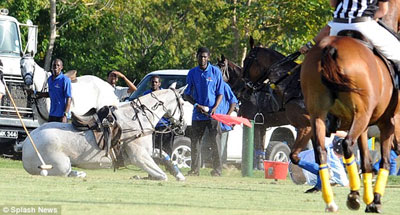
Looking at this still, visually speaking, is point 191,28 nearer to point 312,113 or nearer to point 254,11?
point 254,11

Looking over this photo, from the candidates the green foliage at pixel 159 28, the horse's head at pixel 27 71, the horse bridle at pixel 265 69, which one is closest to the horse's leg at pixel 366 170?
the horse bridle at pixel 265 69

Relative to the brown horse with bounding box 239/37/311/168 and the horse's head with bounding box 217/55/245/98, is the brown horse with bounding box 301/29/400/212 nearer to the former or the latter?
the brown horse with bounding box 239/37/311/168

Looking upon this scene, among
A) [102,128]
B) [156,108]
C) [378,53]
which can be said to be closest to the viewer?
[378,53]

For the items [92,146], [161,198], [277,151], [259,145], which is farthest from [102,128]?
[277,151]

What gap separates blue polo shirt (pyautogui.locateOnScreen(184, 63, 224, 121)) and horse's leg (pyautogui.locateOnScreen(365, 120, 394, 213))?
8935 millimetres

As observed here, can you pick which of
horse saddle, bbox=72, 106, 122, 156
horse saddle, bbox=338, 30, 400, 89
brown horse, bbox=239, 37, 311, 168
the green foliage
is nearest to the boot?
horse saddle, bbox=338, 30, 400, 89

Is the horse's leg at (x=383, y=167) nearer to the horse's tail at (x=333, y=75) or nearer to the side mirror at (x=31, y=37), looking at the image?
the horse's tail at (x=333, y=75)

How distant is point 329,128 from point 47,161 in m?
6.81

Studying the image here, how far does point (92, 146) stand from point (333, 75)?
22.9ft

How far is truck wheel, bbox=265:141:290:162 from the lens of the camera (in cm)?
2667

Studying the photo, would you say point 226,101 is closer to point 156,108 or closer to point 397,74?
point 156,108

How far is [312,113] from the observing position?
11867 mm

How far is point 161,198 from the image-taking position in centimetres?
1302

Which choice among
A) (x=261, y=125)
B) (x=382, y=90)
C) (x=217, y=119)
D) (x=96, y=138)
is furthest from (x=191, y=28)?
(x=382, y=90)
